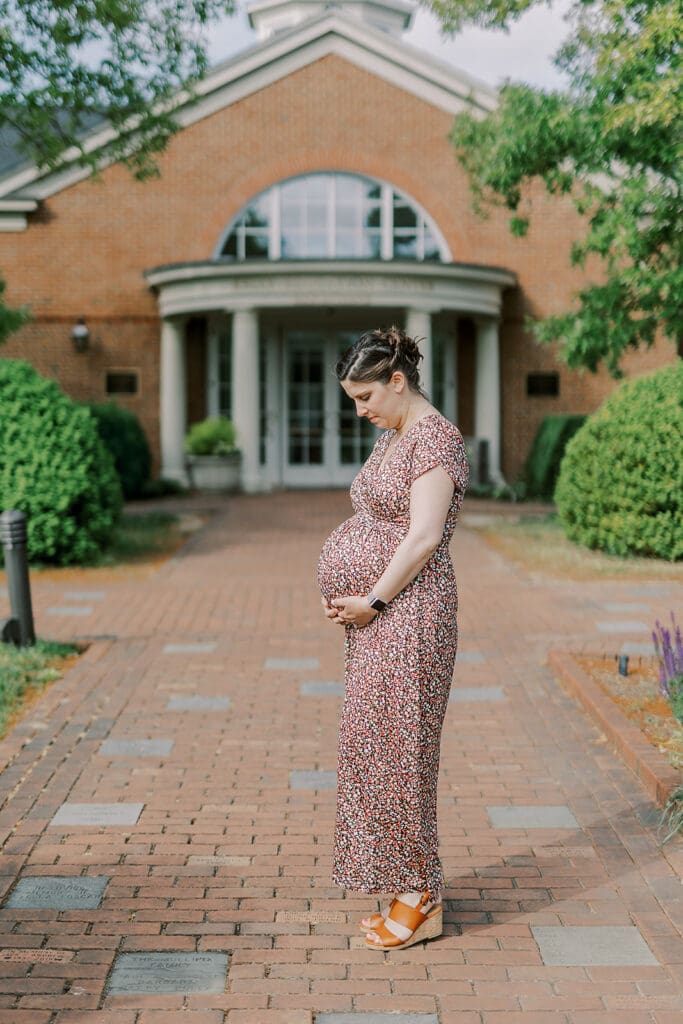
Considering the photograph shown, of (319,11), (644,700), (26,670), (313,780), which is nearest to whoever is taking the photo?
(313,780)

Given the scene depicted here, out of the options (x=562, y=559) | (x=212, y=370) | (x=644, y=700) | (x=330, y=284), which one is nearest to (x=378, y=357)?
(x=644, y=700)

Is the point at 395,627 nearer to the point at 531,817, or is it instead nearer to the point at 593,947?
the point at 593,947

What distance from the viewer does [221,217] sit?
821 inches

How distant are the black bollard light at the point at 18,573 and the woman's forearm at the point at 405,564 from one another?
15.9 ft

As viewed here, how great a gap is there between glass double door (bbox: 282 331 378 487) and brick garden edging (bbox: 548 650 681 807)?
1401cm

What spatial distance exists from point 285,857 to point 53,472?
293 inches

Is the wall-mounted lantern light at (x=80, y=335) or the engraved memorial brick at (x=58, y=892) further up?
the wall-mounted lantern light at (x=80, y=335)

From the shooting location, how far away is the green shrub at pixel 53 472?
11266mm

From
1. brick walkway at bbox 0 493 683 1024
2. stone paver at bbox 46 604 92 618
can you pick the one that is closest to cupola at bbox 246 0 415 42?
stone paver at bbox 46 604 92 618

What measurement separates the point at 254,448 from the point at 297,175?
16.2ft

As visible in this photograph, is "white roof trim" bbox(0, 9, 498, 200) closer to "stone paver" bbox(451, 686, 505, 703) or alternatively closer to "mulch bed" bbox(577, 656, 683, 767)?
"mulch bed" bbox(577, 656, 683, 767)

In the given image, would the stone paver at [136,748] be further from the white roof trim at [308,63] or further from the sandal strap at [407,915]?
the white roof trim at [308,63]

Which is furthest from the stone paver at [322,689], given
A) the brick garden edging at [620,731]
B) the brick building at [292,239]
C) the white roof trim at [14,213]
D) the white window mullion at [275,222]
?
the white roof trim at [14,213]

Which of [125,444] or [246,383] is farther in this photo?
[246,383]
